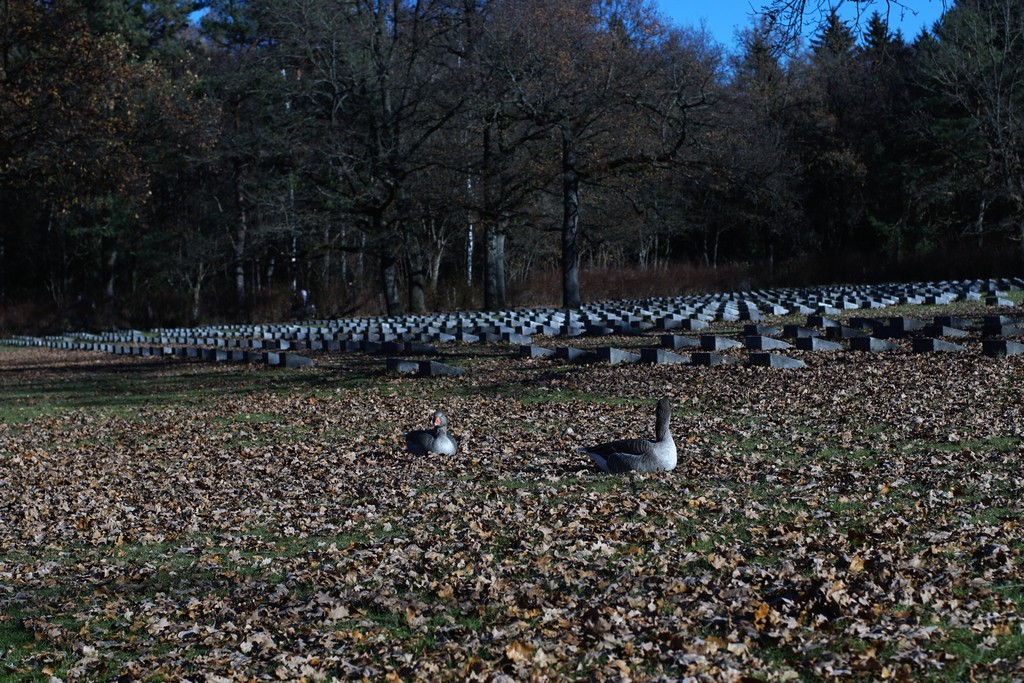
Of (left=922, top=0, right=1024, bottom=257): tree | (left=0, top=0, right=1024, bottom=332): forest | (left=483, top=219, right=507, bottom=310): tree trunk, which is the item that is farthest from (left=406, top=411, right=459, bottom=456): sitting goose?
(left=483, top=219, right=507, bottom=310): tree trunk

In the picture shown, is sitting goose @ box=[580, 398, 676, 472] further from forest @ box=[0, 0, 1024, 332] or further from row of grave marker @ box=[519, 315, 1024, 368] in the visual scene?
forest @ box=[0, 0, 1024, 332]

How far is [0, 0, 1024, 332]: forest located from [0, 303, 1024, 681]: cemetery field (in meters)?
15.0

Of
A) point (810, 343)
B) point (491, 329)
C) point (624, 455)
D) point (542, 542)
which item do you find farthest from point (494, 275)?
point (542, 542)

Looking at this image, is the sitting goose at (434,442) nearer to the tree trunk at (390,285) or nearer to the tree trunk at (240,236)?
the tree trunk at (390,285)

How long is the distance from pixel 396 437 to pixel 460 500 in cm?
426

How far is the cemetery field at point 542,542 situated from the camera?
5.57 m

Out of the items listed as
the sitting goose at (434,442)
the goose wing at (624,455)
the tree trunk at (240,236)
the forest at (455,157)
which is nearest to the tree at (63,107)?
the forest at (455,157)

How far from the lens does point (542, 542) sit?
768 centimetres

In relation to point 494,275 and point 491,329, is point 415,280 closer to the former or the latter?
point 494,275

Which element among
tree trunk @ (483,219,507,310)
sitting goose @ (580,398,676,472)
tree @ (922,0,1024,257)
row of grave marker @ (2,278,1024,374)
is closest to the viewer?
sitting goose @ (580,398,676,472)

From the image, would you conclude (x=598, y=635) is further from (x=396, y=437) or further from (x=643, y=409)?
(x=643, y=409)

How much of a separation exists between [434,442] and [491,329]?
14.5 metres

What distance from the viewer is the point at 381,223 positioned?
132ft

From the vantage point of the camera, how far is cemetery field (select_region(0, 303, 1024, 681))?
5574 millimetres
